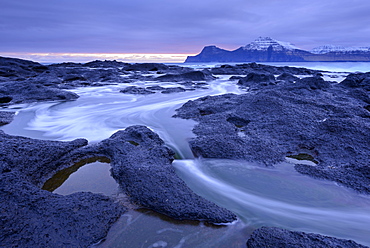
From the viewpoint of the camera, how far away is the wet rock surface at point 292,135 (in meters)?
3.40

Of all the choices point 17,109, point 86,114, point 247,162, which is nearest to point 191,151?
point 247,162

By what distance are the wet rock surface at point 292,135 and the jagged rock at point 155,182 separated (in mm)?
900

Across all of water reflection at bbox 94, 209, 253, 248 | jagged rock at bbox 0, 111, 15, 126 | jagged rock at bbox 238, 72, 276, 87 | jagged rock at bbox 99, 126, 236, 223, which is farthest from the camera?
jagged rock at bbox 238, 72, 276, 87

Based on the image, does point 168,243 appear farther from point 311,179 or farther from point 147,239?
point 311,179

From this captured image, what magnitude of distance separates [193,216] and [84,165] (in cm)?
196

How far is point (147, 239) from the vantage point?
6.96 ft

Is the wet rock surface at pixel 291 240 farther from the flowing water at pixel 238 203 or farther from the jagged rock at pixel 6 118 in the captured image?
the jagged rock at pixel 6 118

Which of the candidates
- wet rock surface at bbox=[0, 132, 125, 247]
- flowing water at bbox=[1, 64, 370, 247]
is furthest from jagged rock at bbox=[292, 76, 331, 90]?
wet rock surface at bbox=[0, 132, 125, 247]

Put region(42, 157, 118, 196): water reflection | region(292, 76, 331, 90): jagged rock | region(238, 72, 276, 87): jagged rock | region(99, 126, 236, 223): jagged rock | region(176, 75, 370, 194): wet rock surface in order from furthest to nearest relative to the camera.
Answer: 1. region(238, 72, 276, 87): jagged rock
2. region(292, 76, 331, 90): jagged rock
3. region(176, 75, 370, 194): wet rock surface
4. region(42, 157, 118, 196): water reflection
5. region(99, 126, 236, 223): jagged rock

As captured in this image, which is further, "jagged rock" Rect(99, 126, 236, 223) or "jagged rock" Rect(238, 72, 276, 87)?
"jagged rock" Rect(238, 72, 276, 87)

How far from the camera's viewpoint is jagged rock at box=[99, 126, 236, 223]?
2.42m

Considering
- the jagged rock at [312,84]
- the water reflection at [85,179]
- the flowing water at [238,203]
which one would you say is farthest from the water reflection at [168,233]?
the jagged rock at [312,84]

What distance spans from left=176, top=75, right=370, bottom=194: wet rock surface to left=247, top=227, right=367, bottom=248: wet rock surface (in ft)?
4.04

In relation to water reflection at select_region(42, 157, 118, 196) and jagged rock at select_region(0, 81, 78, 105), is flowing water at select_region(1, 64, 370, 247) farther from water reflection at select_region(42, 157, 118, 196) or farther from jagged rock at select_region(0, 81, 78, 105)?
jagged rock at select_region(0, 81, 78, 105)
